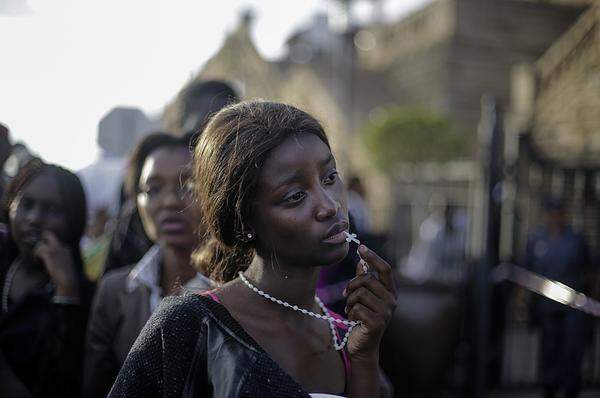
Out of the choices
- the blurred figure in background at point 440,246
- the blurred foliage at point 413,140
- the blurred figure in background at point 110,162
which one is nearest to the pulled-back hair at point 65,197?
the blurred figure in background at point 110,162

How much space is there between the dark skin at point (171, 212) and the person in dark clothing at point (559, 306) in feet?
14.8

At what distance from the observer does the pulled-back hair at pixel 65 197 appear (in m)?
2.60

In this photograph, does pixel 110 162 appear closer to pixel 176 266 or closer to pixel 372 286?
pixel 176 266

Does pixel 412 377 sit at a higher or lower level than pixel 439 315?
lower

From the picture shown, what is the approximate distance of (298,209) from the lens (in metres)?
1.40

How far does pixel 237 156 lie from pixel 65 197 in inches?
57.8

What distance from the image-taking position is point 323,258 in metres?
1.43

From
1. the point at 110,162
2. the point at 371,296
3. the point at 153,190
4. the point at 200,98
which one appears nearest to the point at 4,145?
the point at 153,190

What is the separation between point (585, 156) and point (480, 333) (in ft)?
9.26

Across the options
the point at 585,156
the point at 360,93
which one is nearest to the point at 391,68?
the point at 360,93

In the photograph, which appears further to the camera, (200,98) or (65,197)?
(200,98)

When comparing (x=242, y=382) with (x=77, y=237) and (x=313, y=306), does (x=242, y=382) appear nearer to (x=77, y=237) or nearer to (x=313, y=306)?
(x=313, y=306)

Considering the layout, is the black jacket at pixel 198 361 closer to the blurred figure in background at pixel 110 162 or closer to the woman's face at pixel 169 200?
the woman's face at pixel 169 200


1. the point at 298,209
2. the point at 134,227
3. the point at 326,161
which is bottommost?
the point at 134,227
